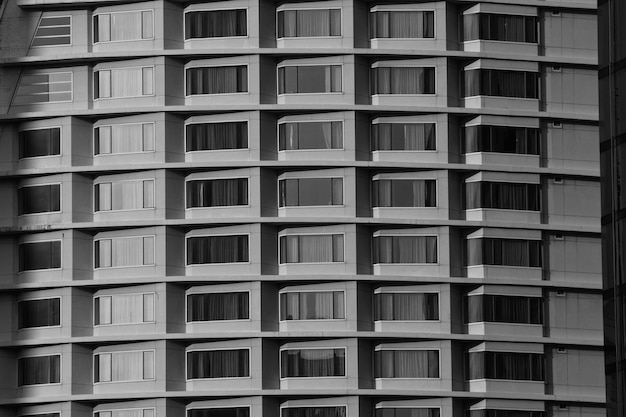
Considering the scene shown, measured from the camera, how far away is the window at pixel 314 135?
5684cm

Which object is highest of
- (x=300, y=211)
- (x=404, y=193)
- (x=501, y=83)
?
(x=501, y=83)

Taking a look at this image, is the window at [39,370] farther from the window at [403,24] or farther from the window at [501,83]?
the window at [501,83]

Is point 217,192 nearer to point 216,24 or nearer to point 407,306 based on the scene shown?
point 216,24

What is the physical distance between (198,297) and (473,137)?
502 inches

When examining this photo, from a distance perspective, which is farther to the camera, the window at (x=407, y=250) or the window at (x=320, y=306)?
the window at (x=407, y=250)

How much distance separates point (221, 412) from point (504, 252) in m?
12.9

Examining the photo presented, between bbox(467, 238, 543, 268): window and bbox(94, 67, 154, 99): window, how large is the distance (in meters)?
14.4

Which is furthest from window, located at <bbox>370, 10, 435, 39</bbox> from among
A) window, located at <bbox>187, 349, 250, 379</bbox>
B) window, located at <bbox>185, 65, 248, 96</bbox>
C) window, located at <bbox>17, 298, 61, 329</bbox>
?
window, located at <bbox>17, 298, 61, 329</bbox>

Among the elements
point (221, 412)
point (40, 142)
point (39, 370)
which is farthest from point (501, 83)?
point (39, 370)

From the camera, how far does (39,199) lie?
57812 millimetres

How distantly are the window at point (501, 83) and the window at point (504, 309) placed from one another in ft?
27.2

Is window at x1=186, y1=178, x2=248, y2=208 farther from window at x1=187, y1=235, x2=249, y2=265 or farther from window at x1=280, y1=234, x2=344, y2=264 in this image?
window at x1=280, y1=234, x2=344, y2=264

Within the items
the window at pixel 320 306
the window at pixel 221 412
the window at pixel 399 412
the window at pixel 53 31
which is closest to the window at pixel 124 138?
the window at pixel 53 31

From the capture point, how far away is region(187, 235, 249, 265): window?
56.1m
